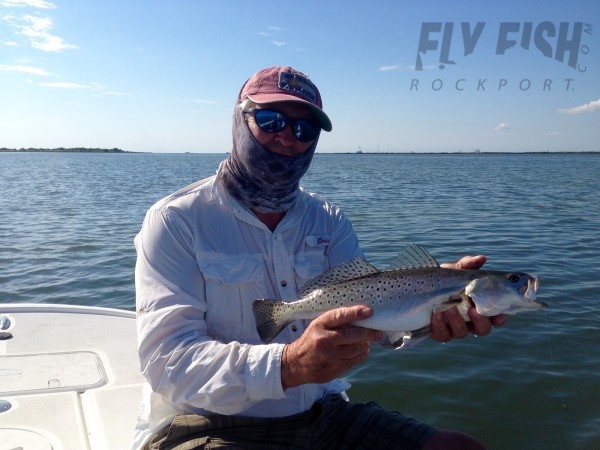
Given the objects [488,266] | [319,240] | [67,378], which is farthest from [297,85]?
[488,266]

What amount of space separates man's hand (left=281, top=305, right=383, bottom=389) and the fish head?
0.79 metres

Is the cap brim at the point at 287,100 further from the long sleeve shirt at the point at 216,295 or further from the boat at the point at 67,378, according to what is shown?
the boat at the point at 67,378

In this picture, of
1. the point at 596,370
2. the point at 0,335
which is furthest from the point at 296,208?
the point at 596,370

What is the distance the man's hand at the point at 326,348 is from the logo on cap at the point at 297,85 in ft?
4.79

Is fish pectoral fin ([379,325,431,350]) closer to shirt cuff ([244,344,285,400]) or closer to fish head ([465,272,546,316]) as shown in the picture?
fish head ([465,272,546,316])

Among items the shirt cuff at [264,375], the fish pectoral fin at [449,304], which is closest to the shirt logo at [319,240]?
the fish pectoral fin at [449,304]

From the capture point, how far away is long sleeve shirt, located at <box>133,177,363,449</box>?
2916 mm

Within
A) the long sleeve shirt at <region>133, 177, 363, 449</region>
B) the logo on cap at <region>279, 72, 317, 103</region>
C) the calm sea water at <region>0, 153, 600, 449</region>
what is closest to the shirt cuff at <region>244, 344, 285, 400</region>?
the long sleeve shirt at <region>133, 177, 363, 449</region>

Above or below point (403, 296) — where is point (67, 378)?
below

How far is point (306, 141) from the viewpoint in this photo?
3615mm

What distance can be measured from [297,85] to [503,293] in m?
1.80

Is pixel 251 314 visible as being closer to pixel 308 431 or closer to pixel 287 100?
pixel 308 431

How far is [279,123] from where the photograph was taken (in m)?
3.48

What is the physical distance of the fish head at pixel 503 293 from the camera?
10.6ft
